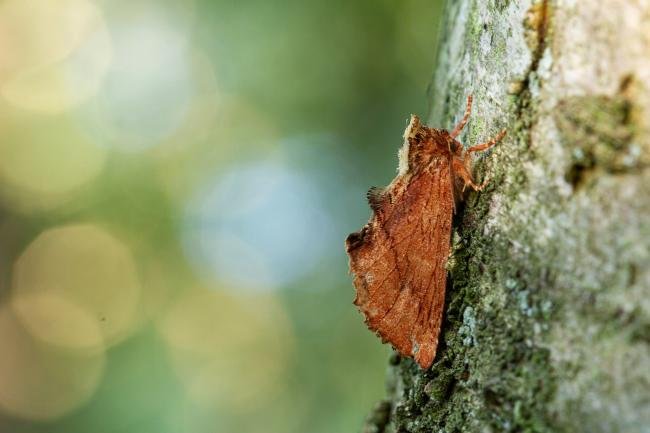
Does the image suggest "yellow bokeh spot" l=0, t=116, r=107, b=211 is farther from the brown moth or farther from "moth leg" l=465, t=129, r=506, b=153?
"moth leg" l=465, t=129, r=506, b=153

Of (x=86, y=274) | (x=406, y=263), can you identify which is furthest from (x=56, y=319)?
(x=406, y=263)

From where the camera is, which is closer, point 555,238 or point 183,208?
point 555,238

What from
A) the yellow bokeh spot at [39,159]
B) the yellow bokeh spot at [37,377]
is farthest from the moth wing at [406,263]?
the yellow bokeh spot at [37,377]

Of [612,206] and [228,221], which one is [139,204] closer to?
[228,221]

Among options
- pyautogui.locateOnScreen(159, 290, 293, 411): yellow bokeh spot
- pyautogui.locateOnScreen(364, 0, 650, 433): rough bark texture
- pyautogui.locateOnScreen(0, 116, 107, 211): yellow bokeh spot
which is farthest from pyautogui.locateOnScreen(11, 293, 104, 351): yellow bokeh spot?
pyautogui.locateOnScreen(364, 0, 650, 433): rough bark texture

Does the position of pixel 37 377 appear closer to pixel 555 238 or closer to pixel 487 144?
pixel 487 144

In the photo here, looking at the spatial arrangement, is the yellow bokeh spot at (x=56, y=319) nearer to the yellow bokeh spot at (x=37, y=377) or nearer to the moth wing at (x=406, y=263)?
the yellow bokeh spot at (x=37, y=377)
